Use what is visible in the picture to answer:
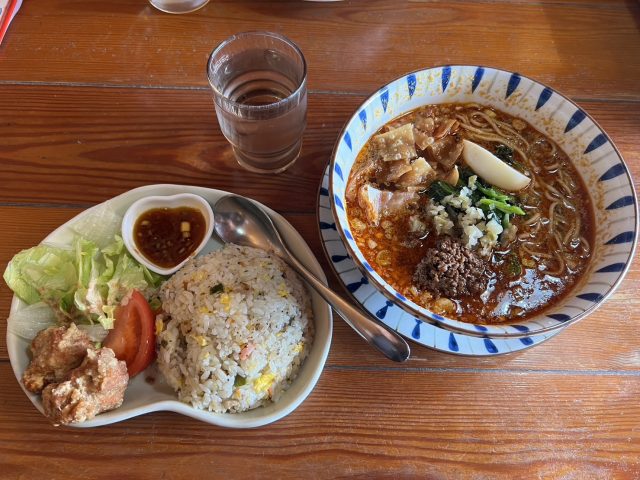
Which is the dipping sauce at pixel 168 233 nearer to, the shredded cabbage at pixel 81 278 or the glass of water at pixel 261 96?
the shredded cabbage at pixel 81 278

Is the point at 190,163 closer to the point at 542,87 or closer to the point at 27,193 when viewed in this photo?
the point at 27,193

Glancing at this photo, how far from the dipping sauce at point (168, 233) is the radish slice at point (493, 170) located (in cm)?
90

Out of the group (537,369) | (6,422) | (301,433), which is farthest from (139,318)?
(537,369)

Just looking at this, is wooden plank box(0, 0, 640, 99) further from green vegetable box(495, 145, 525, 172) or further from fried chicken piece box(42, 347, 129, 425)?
fried chicken piece box(42, 347, 129, 425)

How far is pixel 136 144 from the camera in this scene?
5.98 ft

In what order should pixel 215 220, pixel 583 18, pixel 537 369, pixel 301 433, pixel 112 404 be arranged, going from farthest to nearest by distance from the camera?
pixel 583 18 → pixel 215 220 → pixel 537 369 → pixel 301 433 → pixel 112 404

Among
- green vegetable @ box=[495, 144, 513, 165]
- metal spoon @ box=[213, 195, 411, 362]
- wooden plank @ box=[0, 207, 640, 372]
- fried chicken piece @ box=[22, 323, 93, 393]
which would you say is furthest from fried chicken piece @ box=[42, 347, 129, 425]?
green vegetable @ box=[495, 144, 513, 165]

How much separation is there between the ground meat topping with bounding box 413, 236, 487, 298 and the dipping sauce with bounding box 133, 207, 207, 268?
0.73 meters

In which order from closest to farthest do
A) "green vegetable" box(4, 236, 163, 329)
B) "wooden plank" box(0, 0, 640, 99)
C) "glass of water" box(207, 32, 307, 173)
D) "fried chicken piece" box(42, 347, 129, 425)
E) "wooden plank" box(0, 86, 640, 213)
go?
1. "fried chicken piece" box(42, 347, 129, 425)
2. "green vegetable" box(4, 236, 163, 329)
3. "glass of water" box(207, 32, 307, 173)
4. "wooden plank" box(0, 86, 640, 213)
5. "wooden plank" box(0, 0, 640, 99)

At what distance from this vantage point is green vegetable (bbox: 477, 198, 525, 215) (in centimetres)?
152

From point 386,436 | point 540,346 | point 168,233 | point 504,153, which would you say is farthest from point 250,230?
point 540,346

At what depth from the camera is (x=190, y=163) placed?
5.93 feet

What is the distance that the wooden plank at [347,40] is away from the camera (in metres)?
1.97

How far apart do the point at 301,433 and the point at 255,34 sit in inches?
50.7
